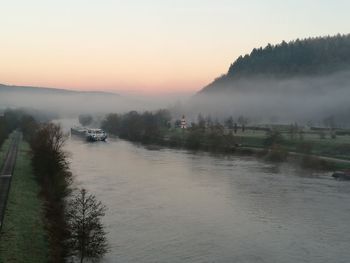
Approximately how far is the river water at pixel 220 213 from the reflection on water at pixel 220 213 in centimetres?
3

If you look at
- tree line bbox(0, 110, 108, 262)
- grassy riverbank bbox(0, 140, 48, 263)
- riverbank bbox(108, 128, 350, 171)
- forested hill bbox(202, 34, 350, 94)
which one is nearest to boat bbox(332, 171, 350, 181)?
riverbank bbox(108, 128, 350, 171)

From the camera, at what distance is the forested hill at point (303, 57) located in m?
130

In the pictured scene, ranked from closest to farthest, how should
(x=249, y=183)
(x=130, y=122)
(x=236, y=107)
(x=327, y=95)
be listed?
(x=249, y=183) < (x=130, y=122) < (x=327, y=95) < (x=236, y=107)

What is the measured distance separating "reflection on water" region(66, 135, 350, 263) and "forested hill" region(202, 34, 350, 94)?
318ft

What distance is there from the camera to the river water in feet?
57.3

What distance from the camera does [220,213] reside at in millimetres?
23531

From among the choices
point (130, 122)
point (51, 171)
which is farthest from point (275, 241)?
point (130, 122)

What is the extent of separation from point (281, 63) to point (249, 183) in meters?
111

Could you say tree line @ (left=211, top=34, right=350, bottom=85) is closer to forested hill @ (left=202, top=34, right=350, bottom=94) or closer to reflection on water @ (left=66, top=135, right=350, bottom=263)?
forested hill @ (left=202, top=34, right=350, bottom=94)

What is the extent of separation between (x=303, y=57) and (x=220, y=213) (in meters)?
117

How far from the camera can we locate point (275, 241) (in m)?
18.9

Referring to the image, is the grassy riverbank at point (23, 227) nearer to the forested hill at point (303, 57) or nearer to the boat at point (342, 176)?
the boat at point (342, 176)

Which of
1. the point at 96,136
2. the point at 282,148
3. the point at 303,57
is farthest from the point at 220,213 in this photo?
the point at 303,57

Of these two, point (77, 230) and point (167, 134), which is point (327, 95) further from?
point (77, 230)
